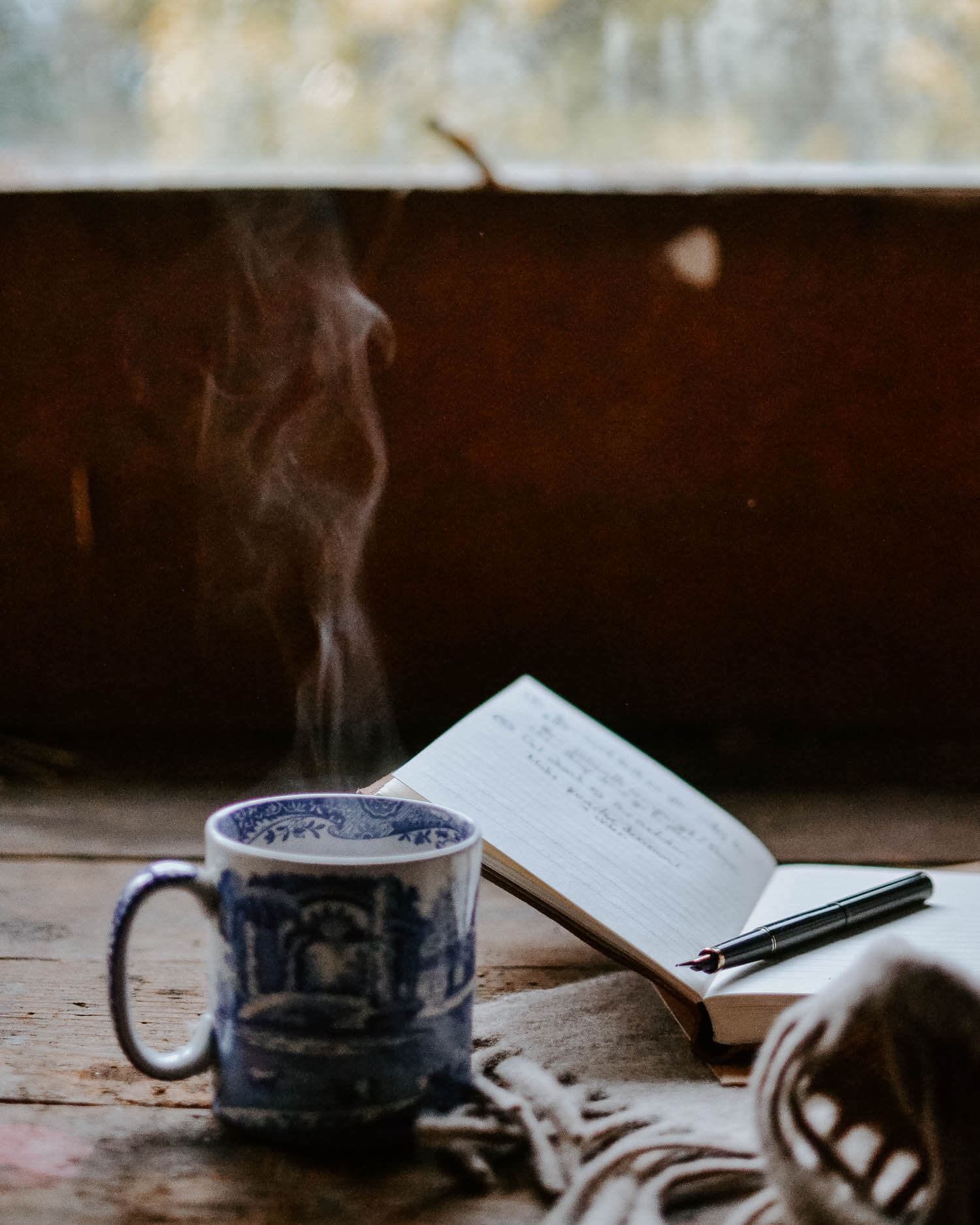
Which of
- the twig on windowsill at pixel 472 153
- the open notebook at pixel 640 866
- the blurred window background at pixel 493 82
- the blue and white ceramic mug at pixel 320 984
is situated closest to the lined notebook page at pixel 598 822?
the open notebook at pixel 640 866

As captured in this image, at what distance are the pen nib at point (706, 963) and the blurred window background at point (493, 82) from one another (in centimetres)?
97

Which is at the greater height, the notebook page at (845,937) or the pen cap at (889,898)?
the pen cap at (889,898)

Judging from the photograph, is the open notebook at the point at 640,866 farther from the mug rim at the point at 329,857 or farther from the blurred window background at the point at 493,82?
the blurred window background at the point at 493,82

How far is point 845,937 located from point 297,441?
735 mm

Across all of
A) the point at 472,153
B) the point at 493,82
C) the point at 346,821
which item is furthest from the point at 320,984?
the point at 493,82

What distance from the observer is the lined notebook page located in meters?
0.53

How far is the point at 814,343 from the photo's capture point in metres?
1.11

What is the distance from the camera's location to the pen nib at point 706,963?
0.49 meters

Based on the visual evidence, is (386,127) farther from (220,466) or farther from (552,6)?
(220,466)

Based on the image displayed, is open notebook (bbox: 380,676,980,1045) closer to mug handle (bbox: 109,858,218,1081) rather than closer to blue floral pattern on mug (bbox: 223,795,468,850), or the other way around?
blue floral pattern on mug (bbox: 223,795,468,850)

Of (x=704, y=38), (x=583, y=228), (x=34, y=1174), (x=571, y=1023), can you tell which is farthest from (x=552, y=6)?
(x=34, y=1174)

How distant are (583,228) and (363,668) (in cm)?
47

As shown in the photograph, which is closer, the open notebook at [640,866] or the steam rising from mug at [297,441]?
the open notebook at [640,866]

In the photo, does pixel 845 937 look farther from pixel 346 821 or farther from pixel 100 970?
pixel 100 970
